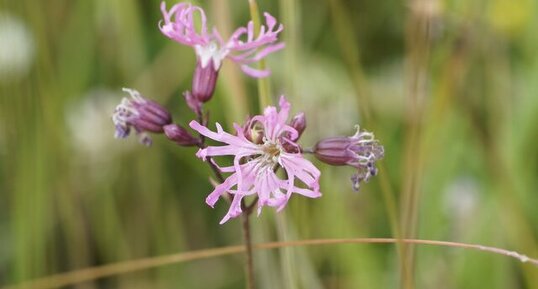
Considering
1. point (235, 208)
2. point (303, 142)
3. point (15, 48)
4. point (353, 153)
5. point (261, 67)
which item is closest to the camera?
point (235, 208)

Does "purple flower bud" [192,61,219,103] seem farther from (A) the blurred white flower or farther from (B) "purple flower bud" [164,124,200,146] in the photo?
(A) the blurred white flower

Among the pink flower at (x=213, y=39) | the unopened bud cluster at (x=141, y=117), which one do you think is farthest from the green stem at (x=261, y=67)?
the unopened bud cluster at (x=141, y=117)

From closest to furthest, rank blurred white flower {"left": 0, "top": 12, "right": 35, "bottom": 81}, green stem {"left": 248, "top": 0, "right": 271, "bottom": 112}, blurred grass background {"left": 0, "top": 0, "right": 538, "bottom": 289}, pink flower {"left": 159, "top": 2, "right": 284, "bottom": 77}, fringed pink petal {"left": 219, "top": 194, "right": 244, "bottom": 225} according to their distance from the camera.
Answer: fringed pink petal {"left": 219, "top": 194, "right": 244, "bottom": 225} → pink flower {"left": 159, "top": 2, "right": 284, "bottom": 77} → green stem {"left": 248, "top": 0, "right": 271, "bottom": 112} → blurred grass background {"left": 0, "top": 0, "right": 538, "bottom": 289} → blurred white flower {"left": 0, "top": 12, "right": 35, "bottom": 81}

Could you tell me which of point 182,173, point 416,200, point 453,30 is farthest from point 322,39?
point 416,200

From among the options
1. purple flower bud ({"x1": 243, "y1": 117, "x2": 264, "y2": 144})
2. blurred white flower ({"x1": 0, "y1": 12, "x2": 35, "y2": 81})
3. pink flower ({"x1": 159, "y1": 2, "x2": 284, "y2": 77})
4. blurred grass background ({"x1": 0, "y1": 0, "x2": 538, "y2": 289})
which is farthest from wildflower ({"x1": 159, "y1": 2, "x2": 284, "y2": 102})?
blurred white flower ({"x1": 0, "y1": 12, "x2": 35, "y2": 81})

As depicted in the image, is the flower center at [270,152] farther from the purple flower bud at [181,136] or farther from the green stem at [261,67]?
the green stem at [261,67]

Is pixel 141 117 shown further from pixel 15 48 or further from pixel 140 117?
pixel 15 48

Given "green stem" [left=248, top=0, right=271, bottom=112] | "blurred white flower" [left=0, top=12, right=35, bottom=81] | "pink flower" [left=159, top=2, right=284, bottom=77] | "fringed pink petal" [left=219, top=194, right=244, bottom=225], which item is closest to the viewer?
"fringed pink petal" [left=219, top=194, right=244, bottom=225]

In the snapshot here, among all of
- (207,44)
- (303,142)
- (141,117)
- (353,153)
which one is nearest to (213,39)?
(207,44)
